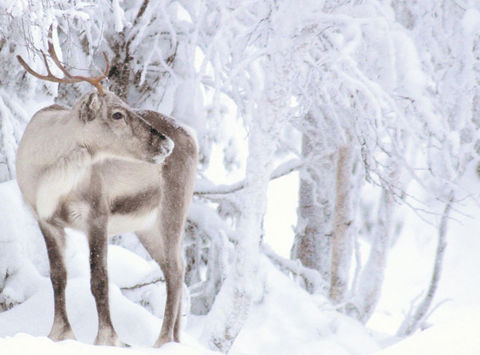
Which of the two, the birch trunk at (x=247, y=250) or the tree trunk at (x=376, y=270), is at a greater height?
the birch trunk at (x=247, y=250)

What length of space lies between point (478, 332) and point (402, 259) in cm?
1445

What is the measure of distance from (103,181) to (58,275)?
678mm

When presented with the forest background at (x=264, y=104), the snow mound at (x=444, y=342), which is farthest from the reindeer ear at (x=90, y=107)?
the snow mound at (x=444, y=342)

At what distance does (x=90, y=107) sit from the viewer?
157 inches

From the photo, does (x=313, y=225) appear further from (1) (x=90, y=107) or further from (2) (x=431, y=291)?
(1) (x=90, y=107)

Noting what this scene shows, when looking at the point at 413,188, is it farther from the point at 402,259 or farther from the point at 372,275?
the point at 372,275

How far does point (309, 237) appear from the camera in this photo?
1018cm

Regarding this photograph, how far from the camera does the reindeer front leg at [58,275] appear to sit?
13.8ft

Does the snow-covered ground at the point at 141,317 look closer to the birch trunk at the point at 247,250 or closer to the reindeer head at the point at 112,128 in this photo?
the birch trunk at the point at 247,250

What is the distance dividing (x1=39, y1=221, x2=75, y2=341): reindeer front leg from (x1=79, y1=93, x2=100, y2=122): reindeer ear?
27.4 inches

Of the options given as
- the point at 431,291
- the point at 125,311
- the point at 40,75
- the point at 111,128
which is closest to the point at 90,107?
the point at 111,128

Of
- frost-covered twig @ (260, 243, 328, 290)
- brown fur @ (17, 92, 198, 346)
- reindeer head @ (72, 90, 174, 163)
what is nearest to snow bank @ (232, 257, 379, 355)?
frost-covered twig @ (260, 243, 328, 290)

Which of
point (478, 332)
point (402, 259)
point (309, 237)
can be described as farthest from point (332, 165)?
point (402, 259)

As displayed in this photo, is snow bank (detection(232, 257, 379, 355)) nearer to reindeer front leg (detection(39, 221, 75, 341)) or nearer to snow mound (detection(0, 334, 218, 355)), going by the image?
reindeer front leg (detection(39, 221, 75, 341))
